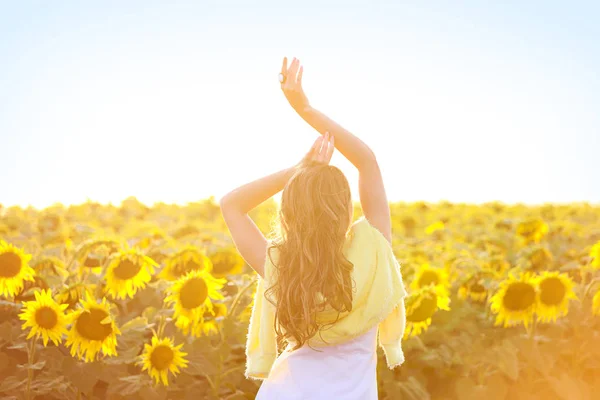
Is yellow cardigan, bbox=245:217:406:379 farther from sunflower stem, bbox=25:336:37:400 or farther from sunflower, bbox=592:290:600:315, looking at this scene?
sunflower, bbox=592:290:600:315

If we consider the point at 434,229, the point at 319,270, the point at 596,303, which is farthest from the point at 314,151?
the point at 434,229

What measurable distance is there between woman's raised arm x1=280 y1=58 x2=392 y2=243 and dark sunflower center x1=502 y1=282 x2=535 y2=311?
9.75ft

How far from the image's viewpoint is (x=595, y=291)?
295 inches

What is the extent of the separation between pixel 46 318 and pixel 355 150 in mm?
2516

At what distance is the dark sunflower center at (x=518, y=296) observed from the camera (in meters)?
6.20

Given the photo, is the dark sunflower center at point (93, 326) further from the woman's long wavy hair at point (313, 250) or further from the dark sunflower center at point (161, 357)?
the woman's long wavy hair at point (313, 250)

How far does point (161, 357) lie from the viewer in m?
4.77

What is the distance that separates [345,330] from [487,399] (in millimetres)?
3199

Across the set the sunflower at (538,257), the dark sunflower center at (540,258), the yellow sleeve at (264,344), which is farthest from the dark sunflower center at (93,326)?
the dark sunflower center at (540,258)

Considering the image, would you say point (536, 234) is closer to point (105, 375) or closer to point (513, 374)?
point (513, 374)

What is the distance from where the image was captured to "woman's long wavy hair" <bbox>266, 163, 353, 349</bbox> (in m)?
3.27

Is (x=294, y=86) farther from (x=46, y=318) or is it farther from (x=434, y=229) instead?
(x=434, y=229)

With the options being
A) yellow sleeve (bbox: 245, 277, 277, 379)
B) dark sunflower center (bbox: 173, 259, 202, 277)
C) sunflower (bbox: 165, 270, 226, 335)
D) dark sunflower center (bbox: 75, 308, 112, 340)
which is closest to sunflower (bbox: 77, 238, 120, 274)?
dark sunflower center (bbox: 173, 259, 202, 277)

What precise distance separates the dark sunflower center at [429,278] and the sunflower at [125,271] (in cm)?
252
